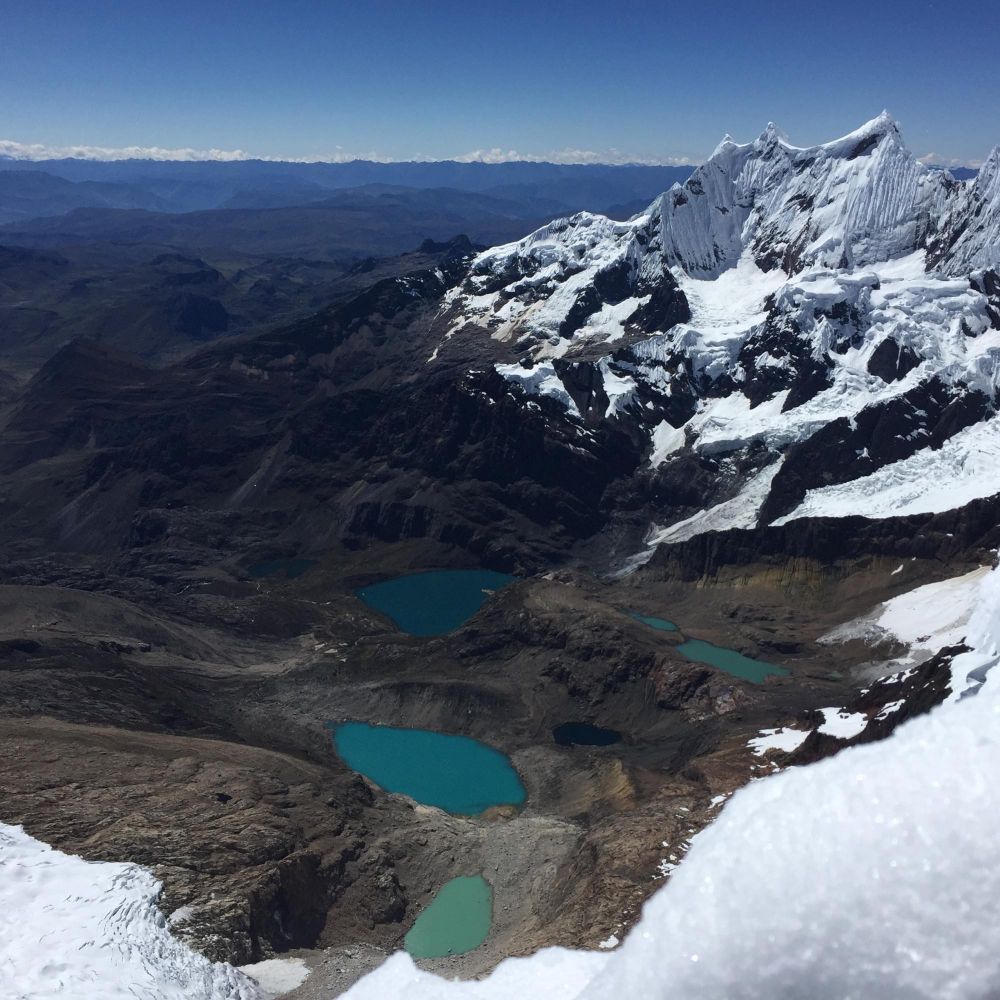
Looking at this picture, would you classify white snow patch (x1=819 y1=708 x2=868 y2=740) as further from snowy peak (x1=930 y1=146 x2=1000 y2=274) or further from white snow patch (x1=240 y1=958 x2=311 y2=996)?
snowy peak (x1=930 y1=146 x2=1000 y2=274)

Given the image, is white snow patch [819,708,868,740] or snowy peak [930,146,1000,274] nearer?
white snow patch [819,708,868,740]

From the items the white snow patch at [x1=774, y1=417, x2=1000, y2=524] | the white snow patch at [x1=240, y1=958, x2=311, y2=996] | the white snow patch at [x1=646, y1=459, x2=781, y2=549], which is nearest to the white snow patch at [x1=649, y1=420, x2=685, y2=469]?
the white snow patch at [x1=646, y1=459, x2=781, y2=549]

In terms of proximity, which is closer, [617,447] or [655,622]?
[655,622]

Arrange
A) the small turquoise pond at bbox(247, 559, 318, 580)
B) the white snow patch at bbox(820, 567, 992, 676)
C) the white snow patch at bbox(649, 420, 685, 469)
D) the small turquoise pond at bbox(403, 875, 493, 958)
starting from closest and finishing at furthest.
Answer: the small turquoise pond at bbox(403, 875, 493, 958) → the white snow patch at bbox(820, 567, 992, 676) → the small turquoise pond at bbox(247, 559, 318, 580) → the white snow patch at bbox(649, 420, 685, 469)

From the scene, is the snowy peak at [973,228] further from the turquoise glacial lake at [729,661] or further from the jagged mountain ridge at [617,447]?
the turquoise glacial lake at [729,661]

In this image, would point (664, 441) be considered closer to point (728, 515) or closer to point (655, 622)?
point (728, 515)

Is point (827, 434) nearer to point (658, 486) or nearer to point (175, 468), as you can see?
point (658, 486)

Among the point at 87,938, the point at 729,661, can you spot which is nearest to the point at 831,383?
the point at 729,661
